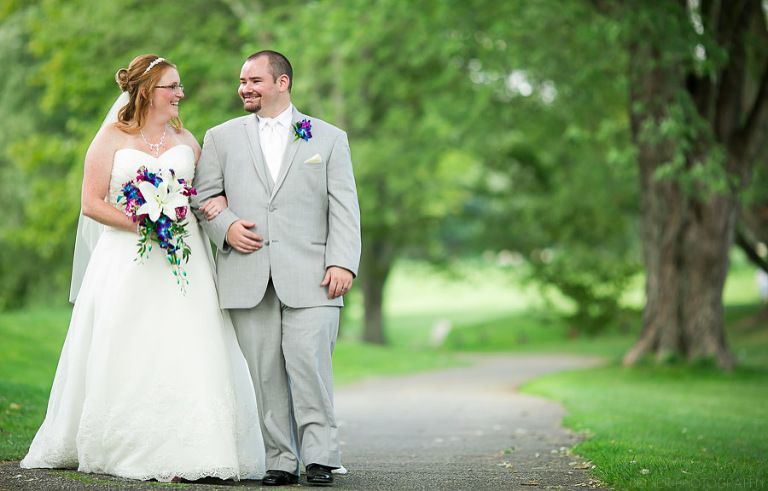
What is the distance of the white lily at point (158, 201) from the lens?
5355 mm

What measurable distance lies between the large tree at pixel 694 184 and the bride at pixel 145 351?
9.70 metres

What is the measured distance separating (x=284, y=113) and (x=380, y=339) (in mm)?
23076

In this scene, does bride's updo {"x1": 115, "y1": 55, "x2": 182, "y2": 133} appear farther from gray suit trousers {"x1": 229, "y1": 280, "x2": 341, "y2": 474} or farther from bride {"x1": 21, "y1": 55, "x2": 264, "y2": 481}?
gray suit trousers {"x1": 229, "y1": 280, "x2": 341, "y2": 474}

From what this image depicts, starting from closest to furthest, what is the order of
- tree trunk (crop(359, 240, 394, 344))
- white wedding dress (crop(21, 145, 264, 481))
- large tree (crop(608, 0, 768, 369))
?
white wedding dress (crop(21, 145, 264, 481)) < large tree (crop(608, 0, 768, 369)) < tree trunk (crop(359, 240, 394, 344))

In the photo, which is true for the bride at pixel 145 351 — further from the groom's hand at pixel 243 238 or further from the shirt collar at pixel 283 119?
the shirt collar at pixel 283 119

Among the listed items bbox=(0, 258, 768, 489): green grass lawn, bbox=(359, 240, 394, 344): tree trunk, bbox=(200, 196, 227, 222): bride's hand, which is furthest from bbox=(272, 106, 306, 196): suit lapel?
bbox=(359, 240, 394, 344): tree trunk

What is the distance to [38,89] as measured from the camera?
81.5 feet

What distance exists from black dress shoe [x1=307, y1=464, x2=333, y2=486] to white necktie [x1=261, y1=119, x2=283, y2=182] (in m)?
1.71

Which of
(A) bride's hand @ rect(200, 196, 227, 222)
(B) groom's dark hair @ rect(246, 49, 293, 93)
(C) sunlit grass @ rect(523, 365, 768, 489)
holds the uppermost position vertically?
(B) groom's dark hair @ rect(246, 49, 293, 93)

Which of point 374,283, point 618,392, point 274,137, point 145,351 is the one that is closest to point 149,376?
point 145,351

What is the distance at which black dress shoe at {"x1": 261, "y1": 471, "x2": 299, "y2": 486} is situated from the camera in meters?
5.27

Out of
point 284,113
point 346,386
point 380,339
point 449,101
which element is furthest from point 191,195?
point 380,339

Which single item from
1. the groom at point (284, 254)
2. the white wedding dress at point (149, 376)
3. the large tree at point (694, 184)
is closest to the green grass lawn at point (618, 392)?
the large tree at point (694, 184)

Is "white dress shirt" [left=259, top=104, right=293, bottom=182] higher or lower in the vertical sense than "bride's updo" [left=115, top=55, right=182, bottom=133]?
lower
